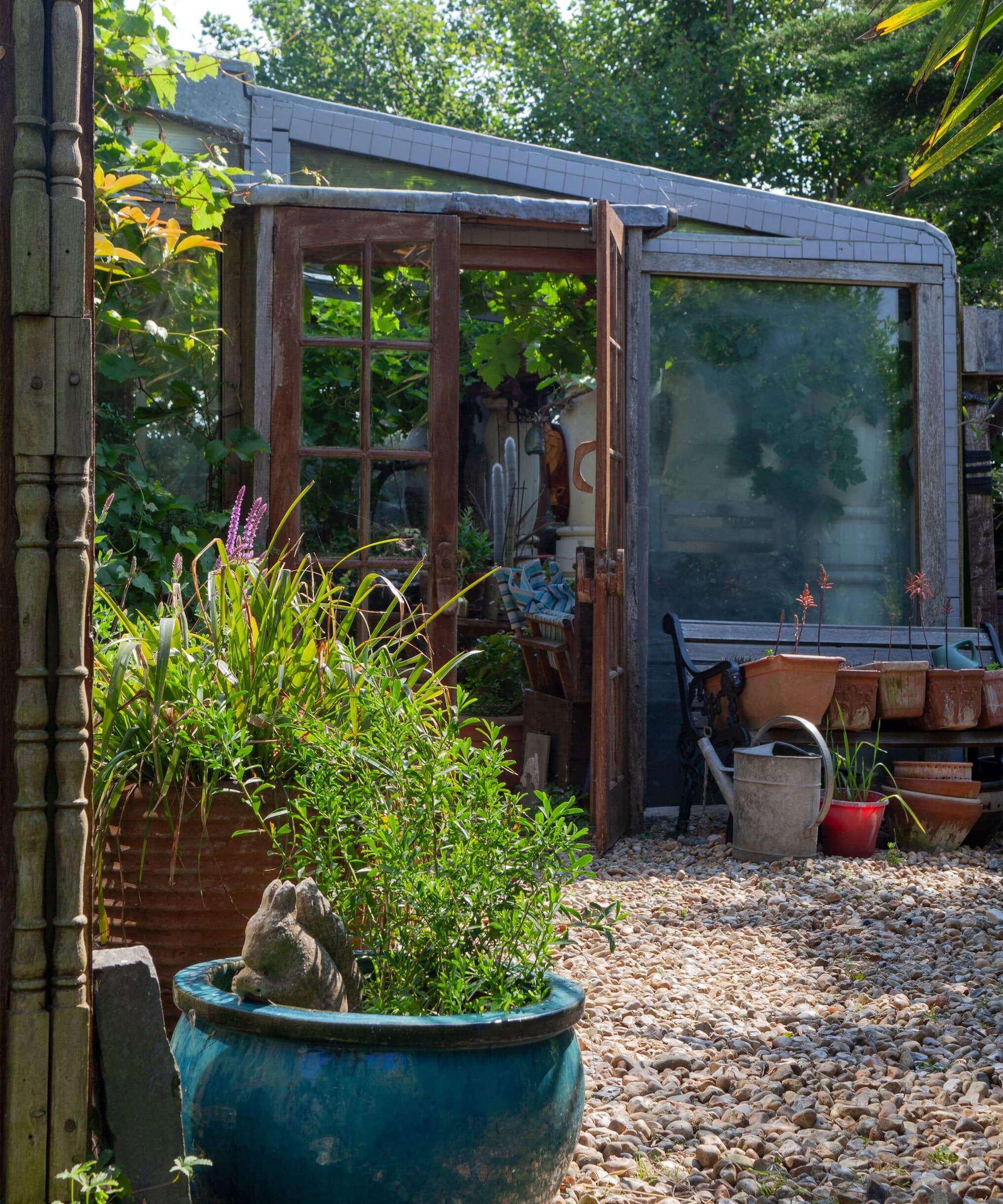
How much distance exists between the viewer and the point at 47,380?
1.47 metres

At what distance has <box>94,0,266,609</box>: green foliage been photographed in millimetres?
4621

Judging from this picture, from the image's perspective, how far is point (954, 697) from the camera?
522 cm

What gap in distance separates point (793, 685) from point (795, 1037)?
229 centimetres

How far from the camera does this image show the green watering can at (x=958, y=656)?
17.8 feet

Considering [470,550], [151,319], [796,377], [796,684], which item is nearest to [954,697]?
[796,684]

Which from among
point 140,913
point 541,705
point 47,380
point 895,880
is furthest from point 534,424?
point 47,380

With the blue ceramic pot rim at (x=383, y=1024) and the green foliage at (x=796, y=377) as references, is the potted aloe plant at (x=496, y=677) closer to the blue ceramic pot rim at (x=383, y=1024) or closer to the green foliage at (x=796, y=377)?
the green foliage at (x=796, y=377)

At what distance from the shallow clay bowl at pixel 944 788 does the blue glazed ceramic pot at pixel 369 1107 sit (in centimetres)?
381

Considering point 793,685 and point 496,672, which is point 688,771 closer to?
point 793,685

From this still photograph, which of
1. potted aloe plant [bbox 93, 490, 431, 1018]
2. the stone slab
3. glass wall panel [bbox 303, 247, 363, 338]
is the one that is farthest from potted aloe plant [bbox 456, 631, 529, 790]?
the stone slab

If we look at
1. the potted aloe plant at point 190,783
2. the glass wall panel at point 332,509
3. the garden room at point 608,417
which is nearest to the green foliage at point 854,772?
the garden room at point 608,417

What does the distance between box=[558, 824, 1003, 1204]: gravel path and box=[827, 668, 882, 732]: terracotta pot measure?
29.1 inches

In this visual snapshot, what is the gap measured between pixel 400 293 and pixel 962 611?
3201 mm

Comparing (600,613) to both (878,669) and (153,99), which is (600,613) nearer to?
(878,669)
